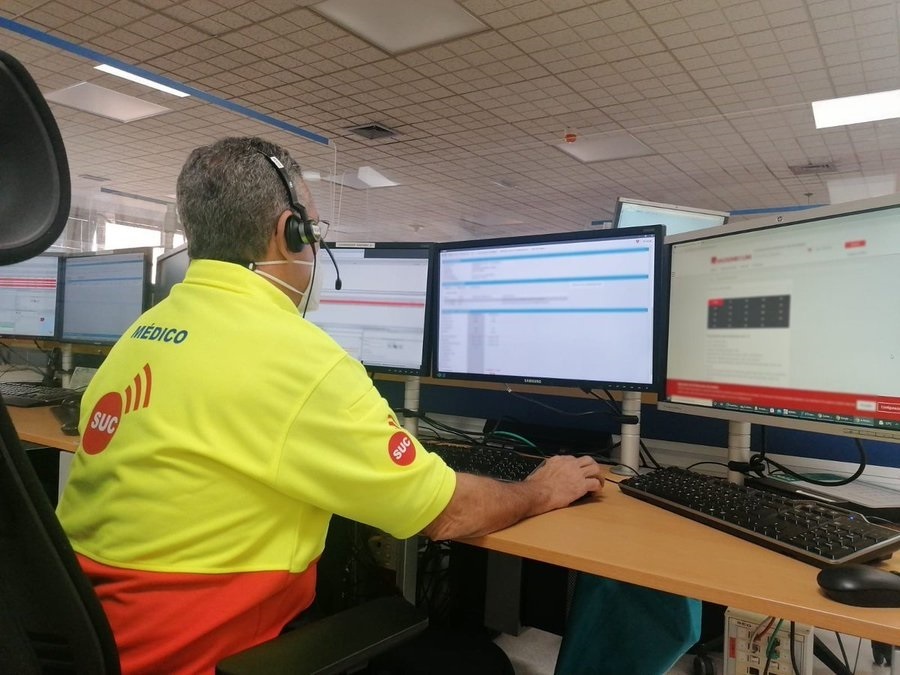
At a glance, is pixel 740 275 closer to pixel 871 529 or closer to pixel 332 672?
pixel 871 529

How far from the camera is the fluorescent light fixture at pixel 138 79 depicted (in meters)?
5.14

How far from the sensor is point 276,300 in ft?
3.26

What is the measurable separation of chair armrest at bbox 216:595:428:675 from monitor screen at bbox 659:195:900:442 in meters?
0.78

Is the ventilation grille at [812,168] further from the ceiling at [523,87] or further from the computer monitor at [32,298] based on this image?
the computer monitor at [32,298]

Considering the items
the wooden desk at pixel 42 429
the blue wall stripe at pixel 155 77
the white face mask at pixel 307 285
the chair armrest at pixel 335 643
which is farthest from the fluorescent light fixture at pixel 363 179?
the chair armrest at pixel 335 643

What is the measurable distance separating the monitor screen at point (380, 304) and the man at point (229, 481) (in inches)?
30.6

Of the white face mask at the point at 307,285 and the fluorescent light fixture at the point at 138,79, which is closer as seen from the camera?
the white face mask at the point at 307,285

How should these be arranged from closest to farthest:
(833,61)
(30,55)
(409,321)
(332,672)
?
(332,672) → (409,321) → (833,61) → (30,55)

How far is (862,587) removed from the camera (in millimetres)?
694

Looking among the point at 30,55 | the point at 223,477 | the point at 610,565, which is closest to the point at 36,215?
the point at 223,477

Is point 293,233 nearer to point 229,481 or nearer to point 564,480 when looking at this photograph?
point 229,481

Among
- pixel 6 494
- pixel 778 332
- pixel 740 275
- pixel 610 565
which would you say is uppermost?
pixel 740 275

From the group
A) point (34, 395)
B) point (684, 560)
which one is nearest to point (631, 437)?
point (684, 560)

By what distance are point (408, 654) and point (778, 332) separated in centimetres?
94
